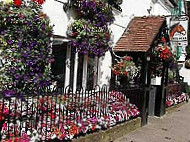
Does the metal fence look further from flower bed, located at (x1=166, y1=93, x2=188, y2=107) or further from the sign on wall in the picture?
the sign on wall

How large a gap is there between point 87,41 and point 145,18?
11.1ft

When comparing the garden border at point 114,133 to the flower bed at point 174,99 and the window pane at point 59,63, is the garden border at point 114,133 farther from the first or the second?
the flower bed at point 174,99

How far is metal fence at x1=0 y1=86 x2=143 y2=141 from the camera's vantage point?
4098 mm

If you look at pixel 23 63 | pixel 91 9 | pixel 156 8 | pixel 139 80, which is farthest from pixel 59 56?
pixel 156 8

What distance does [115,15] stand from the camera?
842 cm

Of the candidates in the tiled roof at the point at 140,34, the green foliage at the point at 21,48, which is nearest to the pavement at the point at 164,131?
the tiled roof at the point at 140,34

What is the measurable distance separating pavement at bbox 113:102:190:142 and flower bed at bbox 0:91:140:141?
673mm

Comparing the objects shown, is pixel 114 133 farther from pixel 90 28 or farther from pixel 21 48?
pixel 21 48

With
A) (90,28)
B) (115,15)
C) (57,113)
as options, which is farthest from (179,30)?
(57,113)

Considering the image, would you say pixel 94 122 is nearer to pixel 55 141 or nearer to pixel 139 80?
pixel 55 141

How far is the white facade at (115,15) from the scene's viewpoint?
612 cm

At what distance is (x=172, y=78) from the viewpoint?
12.7 metres

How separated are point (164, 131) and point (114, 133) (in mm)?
1858

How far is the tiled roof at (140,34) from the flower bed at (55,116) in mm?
2239
